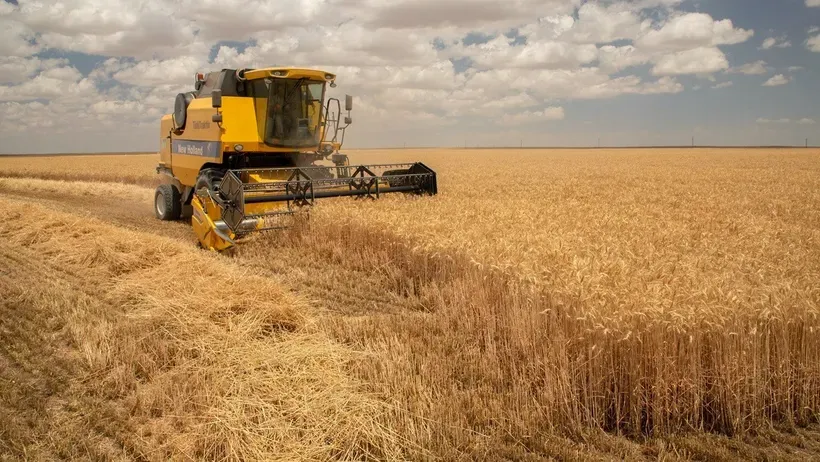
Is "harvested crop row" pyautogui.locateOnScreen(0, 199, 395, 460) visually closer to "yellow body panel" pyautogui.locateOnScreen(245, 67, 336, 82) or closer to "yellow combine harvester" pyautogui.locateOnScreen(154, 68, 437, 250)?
"yellow combine harvester" pyautogui.locateOnScreen(154, 68, 437, 250)

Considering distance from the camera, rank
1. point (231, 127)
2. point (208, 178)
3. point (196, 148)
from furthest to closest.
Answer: point (196, 148) → point (231, 127) → point (208, 178)

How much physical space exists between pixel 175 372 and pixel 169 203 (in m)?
8.70

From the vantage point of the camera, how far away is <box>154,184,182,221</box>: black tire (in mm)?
11633

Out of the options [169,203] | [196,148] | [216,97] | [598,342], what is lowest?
[598,342]

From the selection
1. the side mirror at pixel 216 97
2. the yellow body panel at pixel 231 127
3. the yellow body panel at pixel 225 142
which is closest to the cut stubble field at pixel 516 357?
the yellow body panel at pixel 225 142

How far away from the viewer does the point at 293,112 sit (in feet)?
33.5

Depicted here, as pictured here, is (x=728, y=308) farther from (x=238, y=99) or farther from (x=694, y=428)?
(x=238, y=99)

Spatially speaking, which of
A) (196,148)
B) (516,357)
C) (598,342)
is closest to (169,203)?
(196,148)

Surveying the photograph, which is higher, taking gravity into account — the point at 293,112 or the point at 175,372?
the point at 293,112

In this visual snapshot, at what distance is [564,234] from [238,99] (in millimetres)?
6470

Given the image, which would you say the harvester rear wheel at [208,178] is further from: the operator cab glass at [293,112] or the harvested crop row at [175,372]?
the harvested crop row at [175,372]

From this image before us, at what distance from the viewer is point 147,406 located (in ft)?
11.1

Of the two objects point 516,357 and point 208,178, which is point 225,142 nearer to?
point 208,178

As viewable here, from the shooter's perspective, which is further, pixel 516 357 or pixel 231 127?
pixel 231 127
